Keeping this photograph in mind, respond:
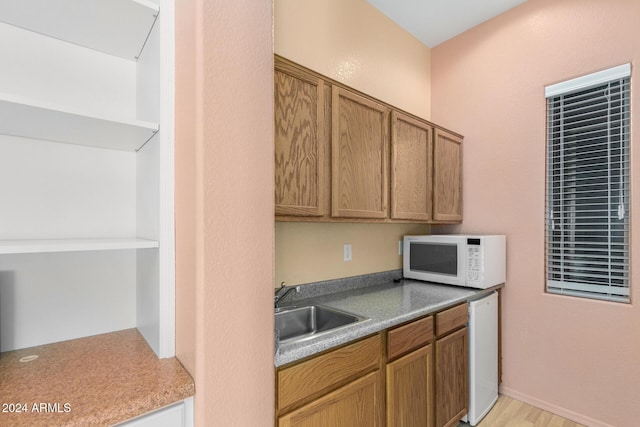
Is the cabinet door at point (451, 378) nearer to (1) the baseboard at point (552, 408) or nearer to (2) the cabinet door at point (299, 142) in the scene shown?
(1) the baseboard at point (552, 408)

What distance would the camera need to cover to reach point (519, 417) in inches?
87.6

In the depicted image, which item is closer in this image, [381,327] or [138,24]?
[138,24]

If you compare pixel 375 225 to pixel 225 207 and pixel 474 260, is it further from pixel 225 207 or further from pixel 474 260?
pixel 225 207

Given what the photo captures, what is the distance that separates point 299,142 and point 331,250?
34.0 inches

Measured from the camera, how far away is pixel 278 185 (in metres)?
1.49

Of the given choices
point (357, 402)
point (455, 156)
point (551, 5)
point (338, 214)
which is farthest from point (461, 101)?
point (357, 402)

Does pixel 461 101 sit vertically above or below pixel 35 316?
above

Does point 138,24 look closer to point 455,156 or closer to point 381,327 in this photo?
point 381,327

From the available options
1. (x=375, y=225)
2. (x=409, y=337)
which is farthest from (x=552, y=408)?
(x=375, y=225)

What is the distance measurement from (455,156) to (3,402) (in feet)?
9.41

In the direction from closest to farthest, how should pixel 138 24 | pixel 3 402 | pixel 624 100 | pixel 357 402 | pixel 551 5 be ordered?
pixel 3 402 < pixel 138 24 < pixel 357 402 < pixel 624 100 < pixel 551 5

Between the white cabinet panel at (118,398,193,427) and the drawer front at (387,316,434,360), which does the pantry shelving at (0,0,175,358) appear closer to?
the white cabinet panel at (118,398,193,427)

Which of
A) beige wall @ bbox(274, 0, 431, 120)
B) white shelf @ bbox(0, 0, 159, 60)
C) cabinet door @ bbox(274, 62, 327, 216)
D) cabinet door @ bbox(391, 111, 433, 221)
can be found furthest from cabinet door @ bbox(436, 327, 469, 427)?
white shelf @ bbox(0, 0, 159, 60)

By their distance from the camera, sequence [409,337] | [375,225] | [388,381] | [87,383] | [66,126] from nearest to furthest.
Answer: [87,383]
[66,126]
[388,381]
[409,337]
[375,225]
